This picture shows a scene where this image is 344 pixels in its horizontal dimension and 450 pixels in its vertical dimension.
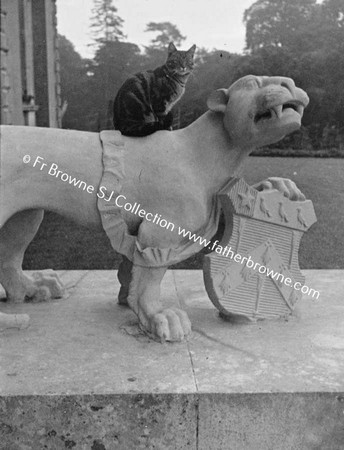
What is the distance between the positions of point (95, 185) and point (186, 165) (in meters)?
0.34

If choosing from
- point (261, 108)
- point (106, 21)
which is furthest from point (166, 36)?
point (261, 108)

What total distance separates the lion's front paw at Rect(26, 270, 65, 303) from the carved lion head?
3.55ft

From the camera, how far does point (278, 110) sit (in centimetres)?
175

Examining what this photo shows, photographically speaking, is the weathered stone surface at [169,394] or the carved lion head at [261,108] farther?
the carved lion head at [261,108]

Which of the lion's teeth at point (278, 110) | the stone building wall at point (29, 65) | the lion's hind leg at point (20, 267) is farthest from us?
the stone building wall at point (29, 65)

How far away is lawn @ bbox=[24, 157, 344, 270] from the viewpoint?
3.39 meters

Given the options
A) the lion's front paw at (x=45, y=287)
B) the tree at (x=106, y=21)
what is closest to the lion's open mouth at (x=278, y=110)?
the lion's front paw at (x=45, y=287)

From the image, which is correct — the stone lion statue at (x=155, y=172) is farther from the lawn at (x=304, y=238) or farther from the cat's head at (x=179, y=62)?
the lawn at (x=304, y=238)

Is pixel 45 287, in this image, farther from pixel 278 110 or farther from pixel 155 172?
pixel 278 110

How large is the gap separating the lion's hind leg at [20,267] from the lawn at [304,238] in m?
1.31

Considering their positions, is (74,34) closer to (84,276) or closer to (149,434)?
(84,276)

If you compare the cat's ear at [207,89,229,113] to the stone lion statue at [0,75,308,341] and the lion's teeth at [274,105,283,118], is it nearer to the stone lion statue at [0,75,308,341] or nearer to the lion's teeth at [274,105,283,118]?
the stone lion statue at [0,75,308,341]

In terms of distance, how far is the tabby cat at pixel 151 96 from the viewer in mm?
1908

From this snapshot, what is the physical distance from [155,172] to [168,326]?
560 millimetres
